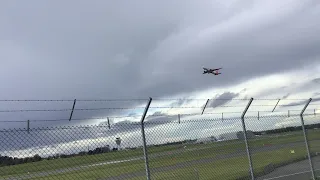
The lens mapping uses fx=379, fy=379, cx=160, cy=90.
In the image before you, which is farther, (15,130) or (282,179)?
(282,179)

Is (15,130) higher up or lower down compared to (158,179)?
higher up

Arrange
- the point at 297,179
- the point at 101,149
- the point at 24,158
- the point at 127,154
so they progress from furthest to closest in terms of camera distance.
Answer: the point at 297,179
the point at 127,154
the point at 101,149
the point at 24,158

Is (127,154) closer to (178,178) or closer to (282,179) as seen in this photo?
(282,179)

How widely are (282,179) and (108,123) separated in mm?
12883

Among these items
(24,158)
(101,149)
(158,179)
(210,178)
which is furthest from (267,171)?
(24,158)

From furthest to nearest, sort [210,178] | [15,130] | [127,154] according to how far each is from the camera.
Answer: [210,178] < [127,154] < [15,130]

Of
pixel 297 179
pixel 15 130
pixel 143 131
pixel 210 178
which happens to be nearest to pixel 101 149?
pixel 143 131

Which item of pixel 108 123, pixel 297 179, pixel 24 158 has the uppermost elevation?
pixel 108 123

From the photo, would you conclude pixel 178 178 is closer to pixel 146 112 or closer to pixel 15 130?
pixel 146 112

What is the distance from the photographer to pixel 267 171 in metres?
21.4

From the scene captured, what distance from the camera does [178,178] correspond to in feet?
73.2

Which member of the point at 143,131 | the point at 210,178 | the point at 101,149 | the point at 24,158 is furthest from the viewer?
the point at 210,178

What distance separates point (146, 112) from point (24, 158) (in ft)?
7.88

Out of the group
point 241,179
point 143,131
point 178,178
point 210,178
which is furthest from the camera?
point 178,178
